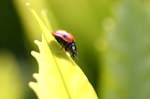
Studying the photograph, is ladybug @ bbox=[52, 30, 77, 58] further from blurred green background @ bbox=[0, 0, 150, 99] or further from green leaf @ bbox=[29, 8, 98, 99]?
green leaf @ bbox=[29, 8, 98, 99]

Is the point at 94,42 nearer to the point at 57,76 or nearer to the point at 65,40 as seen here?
the point at 65,40

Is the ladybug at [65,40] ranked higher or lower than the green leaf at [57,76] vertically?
higher

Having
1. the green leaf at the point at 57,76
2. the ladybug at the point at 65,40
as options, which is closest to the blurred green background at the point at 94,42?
the ladybug at the point at 65,40

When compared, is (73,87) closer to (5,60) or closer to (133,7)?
(133,7)

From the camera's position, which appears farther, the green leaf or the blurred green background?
the blurred green background

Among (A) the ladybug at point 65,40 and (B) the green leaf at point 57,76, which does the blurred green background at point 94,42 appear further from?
(B) the green leaf at point 57,76

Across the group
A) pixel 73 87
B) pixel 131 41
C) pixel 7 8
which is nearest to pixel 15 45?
pixel 7 8

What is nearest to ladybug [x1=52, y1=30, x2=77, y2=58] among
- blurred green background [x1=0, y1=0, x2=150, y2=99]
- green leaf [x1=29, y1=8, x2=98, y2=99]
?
blurred green background [x1=0, y1=0, x2=150, y2=99]
